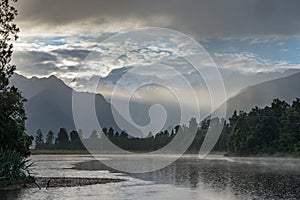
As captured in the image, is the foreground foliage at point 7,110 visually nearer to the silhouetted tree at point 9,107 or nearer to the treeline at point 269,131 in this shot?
the silhouetted tree at point 9,107

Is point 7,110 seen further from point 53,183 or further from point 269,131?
point 269,131

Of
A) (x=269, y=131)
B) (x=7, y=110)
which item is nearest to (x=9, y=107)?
(x=7, y=110)

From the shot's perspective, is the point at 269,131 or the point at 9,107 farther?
the point at 269,131

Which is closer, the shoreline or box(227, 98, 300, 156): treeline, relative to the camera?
the shoreline

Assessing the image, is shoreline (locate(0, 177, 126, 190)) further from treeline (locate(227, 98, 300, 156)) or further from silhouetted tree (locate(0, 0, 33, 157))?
treeline (locate(227, 98, 300, 156))

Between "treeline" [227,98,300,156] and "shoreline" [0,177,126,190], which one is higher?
"treeline" [227,98,300,156]

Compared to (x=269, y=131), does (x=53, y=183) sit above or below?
below

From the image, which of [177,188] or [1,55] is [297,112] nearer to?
[177,188]

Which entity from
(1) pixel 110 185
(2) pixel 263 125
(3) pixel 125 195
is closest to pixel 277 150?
(2) pixel 263 125

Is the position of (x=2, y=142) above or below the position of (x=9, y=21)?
below

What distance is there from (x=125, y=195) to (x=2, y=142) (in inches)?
948

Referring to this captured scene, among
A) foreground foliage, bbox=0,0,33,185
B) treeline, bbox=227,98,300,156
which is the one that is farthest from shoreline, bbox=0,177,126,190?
treeline, bbox=227,98,300,156

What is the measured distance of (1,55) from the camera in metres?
53.1

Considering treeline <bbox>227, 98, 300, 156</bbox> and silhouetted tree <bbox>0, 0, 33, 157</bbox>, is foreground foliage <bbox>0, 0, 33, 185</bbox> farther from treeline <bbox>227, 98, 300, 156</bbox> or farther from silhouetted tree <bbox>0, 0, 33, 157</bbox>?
treeline <bbox>227, 98, 300, 156</bbox>
